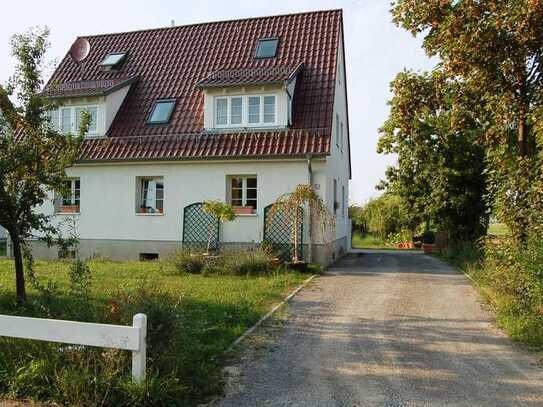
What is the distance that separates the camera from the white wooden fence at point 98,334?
487 centimetres

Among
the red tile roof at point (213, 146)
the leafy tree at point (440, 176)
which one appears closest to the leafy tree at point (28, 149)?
the red tile roof at point (213, 146)

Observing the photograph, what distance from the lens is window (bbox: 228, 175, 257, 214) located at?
17.0 meters

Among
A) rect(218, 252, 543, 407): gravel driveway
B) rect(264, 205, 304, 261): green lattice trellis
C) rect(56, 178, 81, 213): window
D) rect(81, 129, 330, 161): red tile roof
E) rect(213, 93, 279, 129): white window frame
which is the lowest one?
rect(218, 252, 543, 407): gravel driveway

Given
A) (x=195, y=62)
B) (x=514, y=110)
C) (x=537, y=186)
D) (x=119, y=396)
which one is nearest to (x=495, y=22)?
(x=514, y=110)

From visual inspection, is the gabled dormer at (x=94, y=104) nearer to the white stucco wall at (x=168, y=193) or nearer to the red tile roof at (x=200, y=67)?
the red tile roof at (x=200, y=67)

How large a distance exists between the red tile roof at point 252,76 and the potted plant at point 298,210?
3817mm

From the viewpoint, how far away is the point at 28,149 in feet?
27.6

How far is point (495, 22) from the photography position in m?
9.05

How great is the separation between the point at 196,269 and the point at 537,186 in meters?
9.06

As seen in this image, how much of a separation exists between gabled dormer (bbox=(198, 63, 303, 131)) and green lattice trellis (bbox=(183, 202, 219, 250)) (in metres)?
2.83

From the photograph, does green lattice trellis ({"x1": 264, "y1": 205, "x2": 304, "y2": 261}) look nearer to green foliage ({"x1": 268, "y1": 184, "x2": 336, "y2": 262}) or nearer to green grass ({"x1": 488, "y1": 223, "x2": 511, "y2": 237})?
green foliage ({"x1": 268, "y1": 184, "x2": 336, "y2": 262})

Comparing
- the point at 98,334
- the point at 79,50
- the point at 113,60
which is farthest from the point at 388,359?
the point at 79,50

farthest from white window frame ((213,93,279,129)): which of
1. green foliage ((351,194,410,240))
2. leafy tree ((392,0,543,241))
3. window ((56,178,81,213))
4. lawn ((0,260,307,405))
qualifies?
green foliage ((351,194,410,240))

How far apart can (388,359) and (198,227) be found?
11139mm
